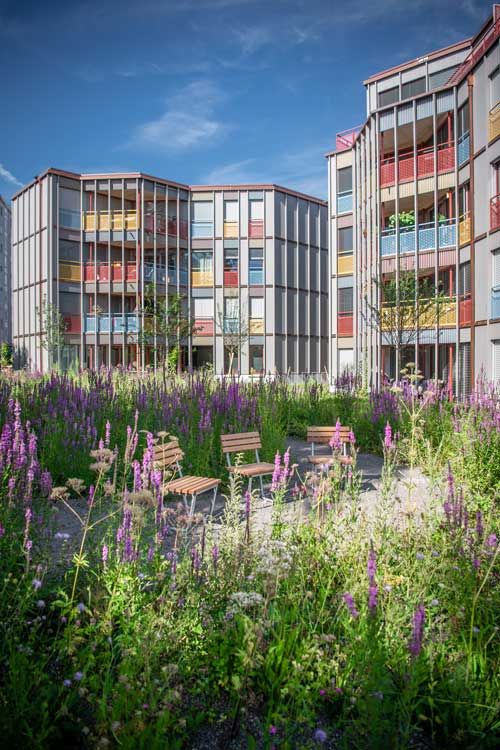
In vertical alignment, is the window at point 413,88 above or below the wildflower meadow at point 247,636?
above

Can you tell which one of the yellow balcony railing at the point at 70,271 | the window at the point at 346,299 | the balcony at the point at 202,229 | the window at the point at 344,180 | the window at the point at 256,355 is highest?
the window at the point at 344,180

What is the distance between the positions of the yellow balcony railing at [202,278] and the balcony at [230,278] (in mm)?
1014

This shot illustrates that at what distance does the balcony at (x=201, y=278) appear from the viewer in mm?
39938

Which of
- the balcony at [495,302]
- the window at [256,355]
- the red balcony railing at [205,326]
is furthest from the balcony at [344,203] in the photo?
the balcony at [495,302]

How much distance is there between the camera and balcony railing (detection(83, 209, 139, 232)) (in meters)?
37.2

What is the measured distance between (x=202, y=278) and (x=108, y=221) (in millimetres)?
7511

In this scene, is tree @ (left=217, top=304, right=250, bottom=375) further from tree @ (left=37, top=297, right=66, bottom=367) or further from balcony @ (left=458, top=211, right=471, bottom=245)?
balcony @ (left=458, top=211, right=471, bottom=245)

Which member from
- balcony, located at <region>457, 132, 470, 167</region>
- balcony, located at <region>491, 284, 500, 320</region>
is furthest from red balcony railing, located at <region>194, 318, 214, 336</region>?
balcony, located at <region>491, 284, 500, 320</region>

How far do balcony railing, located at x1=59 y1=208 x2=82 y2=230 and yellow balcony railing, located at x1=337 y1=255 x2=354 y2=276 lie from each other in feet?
58.4

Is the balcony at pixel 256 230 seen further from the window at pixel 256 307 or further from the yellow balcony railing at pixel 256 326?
the yellow balcony railing at pixel 256 326

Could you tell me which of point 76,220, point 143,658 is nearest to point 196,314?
point 76,220

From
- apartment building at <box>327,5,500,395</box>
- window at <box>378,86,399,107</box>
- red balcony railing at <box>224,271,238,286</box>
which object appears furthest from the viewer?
red balcony railing at <box>224,271,238,286</box>

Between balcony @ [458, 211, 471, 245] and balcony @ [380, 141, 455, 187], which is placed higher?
balcony @ [380, 141, 455, 187]

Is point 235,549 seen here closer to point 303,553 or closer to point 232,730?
point 303,553
